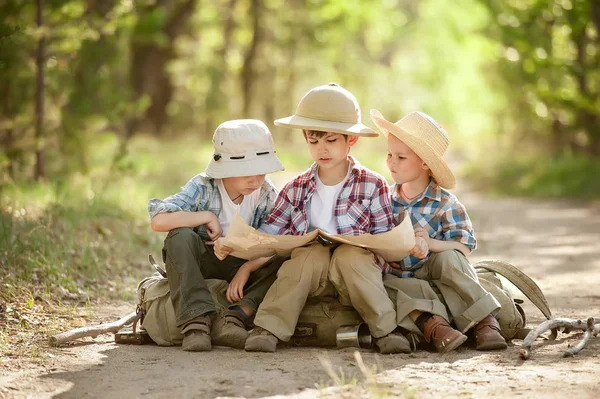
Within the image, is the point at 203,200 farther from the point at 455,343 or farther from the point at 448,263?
the point at 455,343

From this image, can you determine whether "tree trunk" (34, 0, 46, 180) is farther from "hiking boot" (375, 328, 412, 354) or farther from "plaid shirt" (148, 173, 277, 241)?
"hiking boot" (375, 328, 412, 354)

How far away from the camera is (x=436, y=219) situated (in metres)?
4.47

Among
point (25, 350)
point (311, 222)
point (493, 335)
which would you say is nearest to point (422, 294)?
point (493, 335)

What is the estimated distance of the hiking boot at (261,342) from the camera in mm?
4012

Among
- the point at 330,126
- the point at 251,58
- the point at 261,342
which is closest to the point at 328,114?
the point at 330,126

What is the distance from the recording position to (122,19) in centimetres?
861

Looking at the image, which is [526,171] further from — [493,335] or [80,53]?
[493,335]

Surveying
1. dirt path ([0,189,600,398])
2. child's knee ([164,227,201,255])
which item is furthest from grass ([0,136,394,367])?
child's knee ([164,227,201,255])

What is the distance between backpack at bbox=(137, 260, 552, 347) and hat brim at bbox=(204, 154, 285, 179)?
605 millimetres

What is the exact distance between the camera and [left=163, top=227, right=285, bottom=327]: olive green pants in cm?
416

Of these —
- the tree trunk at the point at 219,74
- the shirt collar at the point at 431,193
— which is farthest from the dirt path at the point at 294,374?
the tree trunk at the point at 219,74

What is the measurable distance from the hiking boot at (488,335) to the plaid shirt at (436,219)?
18.0 inches

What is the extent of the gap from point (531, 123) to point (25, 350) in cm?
1402

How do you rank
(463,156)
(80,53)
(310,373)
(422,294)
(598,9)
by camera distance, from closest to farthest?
(310,373) → (422,294) → (80,53) → (598,9) → (463,156)
